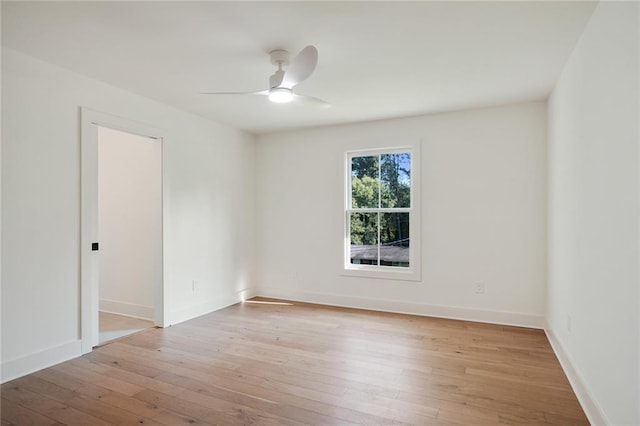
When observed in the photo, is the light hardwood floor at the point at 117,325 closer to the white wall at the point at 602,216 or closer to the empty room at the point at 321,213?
the empty room at the point at 321,213

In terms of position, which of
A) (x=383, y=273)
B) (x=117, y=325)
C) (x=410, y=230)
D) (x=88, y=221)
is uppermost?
(x=88, y=221)

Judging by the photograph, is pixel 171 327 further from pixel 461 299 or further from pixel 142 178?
pixel 461 299

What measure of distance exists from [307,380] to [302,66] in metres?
2.25

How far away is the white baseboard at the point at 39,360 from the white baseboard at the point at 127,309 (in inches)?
45.8

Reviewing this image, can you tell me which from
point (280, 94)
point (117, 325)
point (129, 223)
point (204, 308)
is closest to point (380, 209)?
point (280, 94)

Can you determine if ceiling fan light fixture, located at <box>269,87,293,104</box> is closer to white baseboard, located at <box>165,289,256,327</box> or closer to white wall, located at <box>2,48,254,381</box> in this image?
white wall, located at <box>2,48,254,381</box>

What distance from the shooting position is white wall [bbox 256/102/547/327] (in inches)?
157

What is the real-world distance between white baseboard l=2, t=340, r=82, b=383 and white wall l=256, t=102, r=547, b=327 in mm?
2738

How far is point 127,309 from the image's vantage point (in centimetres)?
454

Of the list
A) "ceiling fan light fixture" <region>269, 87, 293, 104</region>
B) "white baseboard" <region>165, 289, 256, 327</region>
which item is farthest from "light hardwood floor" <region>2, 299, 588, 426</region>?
"ceiling fan light fixture" <region>269, 87, 293, 104</region>

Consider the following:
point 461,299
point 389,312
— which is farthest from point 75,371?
point 461,299

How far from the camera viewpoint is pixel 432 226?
4449mm

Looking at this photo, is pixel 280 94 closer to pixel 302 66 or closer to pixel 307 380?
pixel 302 66

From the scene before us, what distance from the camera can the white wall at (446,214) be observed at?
3.99 meters
